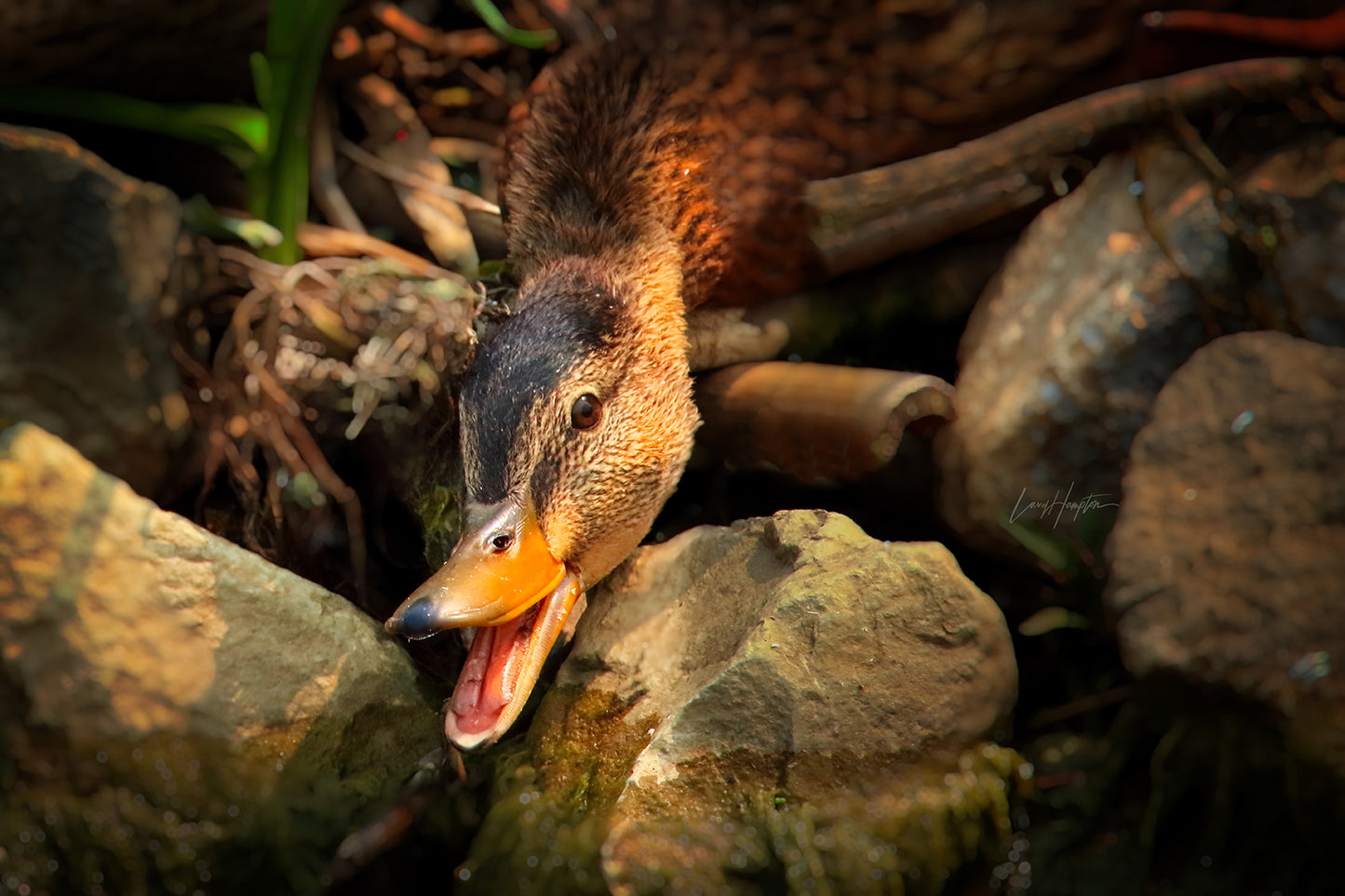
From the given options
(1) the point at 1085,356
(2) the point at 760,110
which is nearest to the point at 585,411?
(2) the point at 760,110

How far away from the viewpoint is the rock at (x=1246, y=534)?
1502mm

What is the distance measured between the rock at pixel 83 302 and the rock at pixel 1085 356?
1.79 m

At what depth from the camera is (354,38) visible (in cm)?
303

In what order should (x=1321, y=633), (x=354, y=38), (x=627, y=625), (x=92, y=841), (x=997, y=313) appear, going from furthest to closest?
(x=354, y=38), (x=997, y=313), (x=627, y=625), (x=92, y=841), (x=1321, y=633)

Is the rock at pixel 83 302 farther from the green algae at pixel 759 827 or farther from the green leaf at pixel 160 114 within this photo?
the green algae at pixel 759 827

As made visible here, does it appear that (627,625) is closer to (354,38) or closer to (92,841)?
(92,841)

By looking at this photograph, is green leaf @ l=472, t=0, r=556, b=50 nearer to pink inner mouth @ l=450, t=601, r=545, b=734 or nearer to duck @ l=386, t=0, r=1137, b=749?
→ duck @ l=386, t=0, r=1137, b=749

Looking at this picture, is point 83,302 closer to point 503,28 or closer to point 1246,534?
point 503,28

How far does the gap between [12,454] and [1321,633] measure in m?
2.23

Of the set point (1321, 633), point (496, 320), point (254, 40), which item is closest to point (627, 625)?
point (496, 320)

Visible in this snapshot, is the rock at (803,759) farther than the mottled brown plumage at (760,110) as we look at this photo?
No

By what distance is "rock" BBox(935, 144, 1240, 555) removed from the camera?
6.57 feet

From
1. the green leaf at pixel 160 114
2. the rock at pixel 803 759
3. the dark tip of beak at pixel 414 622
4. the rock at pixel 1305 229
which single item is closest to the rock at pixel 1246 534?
the rock at pixel 1305 229

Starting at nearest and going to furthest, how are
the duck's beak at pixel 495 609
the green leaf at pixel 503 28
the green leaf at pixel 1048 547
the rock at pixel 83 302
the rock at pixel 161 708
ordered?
1. the duck's beak at pixel 495 609
2. the rock at pixel 161 708
3. the green leaf at pixel 1048 547
4. the rock at pixel 83 302
5. the green leaf at pixel 503 28
